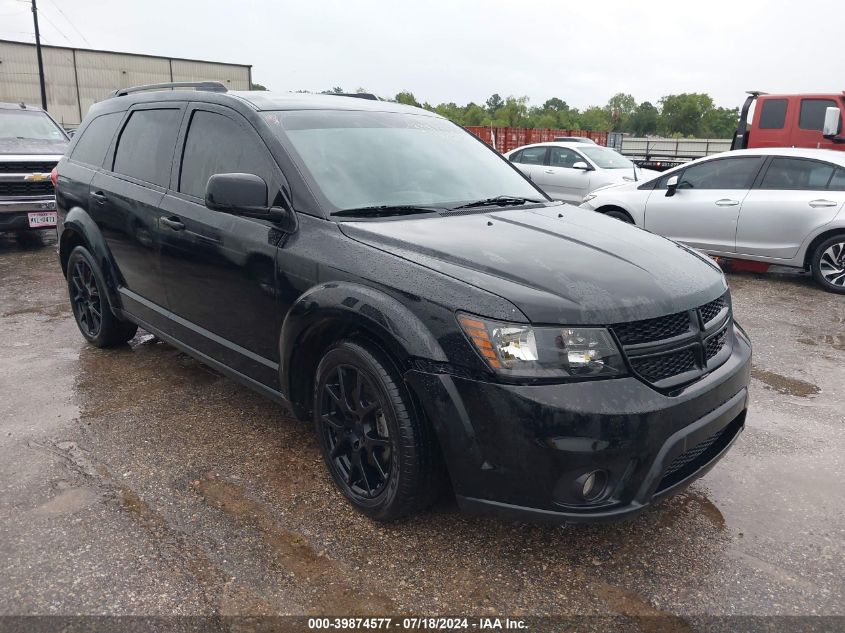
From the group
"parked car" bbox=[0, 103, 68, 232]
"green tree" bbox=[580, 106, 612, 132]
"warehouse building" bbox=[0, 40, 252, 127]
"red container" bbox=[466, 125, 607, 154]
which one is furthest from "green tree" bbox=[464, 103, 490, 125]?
"parked car" bbox=[0, 103, 68, 232]

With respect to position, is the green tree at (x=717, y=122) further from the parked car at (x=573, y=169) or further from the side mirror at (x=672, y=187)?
the side mirror at (x=672, y=187)

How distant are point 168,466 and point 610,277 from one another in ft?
7.45

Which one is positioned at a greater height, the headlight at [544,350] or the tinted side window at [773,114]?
the tinted side window at [773,114]

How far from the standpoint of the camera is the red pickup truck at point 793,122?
10859 mm

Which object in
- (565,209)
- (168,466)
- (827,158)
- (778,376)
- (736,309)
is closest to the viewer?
(168,466)

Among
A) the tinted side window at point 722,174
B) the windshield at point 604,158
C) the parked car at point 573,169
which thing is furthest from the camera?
the windshield at point 604,158

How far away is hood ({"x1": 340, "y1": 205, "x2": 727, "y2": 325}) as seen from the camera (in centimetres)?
237

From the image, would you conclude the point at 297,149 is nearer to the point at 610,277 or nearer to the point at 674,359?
the point at 610,277

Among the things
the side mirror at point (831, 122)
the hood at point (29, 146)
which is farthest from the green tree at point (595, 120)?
the hood at point (29, 146)

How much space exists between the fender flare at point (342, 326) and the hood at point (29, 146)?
26.7 feet

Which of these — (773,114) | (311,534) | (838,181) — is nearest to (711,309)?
(311,534)

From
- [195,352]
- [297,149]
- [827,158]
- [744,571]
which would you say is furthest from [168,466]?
[827,158]

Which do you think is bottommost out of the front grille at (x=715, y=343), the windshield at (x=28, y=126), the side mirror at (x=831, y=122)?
the front grille at (x=715, y=343)

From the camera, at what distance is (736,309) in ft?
21.0
